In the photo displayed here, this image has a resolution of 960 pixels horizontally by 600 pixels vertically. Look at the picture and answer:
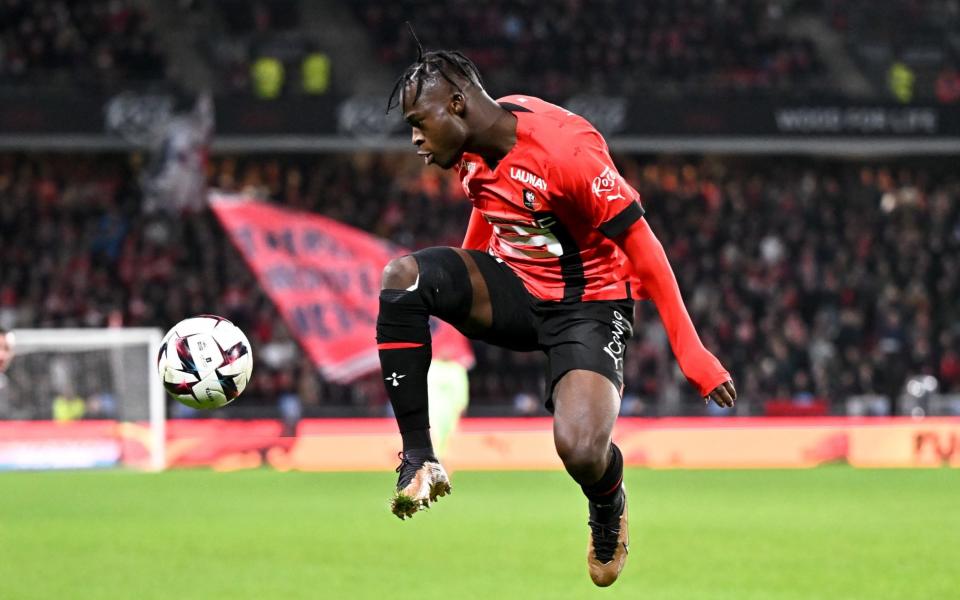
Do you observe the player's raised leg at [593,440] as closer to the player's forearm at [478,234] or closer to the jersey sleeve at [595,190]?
the jersey sleeve at [595,190]

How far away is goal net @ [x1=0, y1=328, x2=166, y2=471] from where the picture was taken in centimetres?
1727

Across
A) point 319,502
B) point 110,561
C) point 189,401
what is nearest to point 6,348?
point 319,502

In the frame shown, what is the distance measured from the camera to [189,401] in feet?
19.7

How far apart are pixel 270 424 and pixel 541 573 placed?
10590 millimetres

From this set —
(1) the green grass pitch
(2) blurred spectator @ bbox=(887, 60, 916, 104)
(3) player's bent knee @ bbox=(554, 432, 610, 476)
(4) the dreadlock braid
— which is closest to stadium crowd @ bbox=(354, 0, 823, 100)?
(2) blurred spectator @ bbox=(887, 60, 916, 104)

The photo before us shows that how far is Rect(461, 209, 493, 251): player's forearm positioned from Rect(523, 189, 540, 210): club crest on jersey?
50 cm

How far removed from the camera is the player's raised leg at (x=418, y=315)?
18.0ft

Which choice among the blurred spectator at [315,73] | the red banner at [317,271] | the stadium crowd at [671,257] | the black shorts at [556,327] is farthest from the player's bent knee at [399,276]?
the blurred spectator at [315,73]

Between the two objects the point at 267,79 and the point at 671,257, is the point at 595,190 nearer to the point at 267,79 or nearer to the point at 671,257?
the point at 671,257

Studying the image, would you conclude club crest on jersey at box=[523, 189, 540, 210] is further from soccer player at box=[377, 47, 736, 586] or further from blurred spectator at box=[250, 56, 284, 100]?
blurred spectator at box=[250, 56, 284, 100]

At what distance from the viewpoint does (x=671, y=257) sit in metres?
23.3

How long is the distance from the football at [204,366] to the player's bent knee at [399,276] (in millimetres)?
908

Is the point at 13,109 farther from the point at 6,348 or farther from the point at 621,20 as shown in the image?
the point at 6,348

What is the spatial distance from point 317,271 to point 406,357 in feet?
41.8
